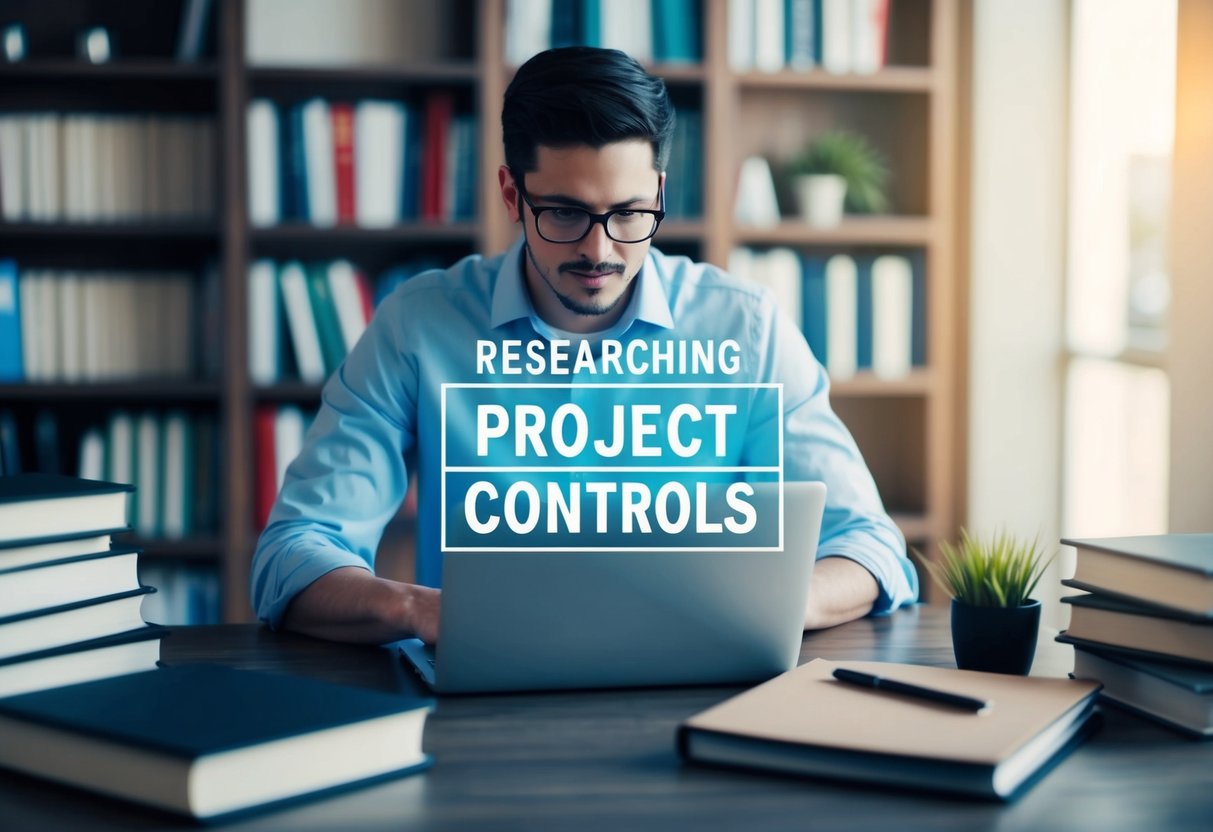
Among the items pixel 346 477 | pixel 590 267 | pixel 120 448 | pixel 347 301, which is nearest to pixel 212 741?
pixel 346 477

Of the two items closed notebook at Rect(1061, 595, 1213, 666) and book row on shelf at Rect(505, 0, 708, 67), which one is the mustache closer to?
closed notebook at Rect(1061, 595, 1213, 666)

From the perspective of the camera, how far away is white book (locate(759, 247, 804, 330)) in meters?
3.04

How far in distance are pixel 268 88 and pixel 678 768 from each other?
252cm

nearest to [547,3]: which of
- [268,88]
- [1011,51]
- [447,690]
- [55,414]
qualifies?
[268,88]

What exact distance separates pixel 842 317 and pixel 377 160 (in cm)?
115

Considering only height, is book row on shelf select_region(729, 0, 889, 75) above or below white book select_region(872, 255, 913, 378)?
above

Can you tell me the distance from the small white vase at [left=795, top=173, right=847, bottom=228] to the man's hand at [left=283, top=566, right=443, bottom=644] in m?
1.93

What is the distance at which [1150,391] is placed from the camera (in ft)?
8.88

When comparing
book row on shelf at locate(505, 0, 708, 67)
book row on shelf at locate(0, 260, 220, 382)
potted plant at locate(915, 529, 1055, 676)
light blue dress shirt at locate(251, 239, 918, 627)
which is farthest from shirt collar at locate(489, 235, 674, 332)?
book row on shelf at locate(0, 260, 220, 382)

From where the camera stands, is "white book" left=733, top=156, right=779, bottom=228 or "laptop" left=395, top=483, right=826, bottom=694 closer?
"laptop" left=395, top=483, right=826, bottom=694

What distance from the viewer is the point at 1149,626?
106cm

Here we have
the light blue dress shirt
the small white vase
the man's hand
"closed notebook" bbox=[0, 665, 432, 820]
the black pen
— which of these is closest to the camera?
"closed notebook" bbox=[0, 665, 432, 820]

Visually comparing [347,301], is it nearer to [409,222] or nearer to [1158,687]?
[409,222]

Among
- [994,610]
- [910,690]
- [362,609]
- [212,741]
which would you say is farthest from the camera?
[362,609]
